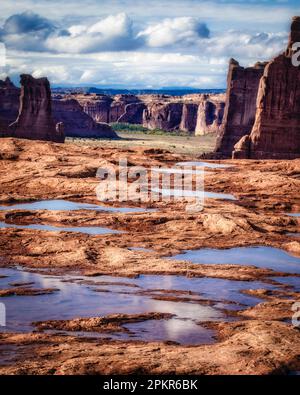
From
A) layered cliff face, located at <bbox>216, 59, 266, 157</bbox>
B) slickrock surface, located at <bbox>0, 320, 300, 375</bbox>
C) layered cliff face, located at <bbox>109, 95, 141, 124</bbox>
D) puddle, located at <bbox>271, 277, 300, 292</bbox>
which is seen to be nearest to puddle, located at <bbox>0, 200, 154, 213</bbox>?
puddle, located at <bbox>271, 277, 300, 292</bbox>

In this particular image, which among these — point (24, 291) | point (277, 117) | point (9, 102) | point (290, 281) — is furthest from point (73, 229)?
point (9, 102)

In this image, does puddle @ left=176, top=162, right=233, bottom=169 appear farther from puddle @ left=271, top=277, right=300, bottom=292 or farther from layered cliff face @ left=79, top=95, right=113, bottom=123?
layered cliff face @ left=79, top=95, right=113, bottom=123

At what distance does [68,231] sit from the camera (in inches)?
888

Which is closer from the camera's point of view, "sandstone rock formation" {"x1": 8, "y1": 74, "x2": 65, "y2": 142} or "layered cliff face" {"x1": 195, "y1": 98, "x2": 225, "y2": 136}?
"sandstone rock formation" {"x1": 8, "y1": 74, "x2": 65, "y2": 142}

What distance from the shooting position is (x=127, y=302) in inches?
586

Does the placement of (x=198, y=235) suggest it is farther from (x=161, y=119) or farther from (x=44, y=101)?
(x=161, y=119)

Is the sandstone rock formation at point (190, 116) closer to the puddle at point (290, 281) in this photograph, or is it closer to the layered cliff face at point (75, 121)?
the layered cliff face at point (75, 121)

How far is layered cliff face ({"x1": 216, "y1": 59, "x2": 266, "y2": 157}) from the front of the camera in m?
60.2

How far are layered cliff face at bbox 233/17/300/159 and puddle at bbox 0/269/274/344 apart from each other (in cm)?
3293

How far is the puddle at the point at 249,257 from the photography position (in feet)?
63.7

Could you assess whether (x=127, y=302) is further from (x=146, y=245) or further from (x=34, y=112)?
(x=34, y=112)

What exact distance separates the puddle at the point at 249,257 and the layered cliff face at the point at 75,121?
8288cm

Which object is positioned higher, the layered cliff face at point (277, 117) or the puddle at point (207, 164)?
the layered cliff face at point (277, 117)

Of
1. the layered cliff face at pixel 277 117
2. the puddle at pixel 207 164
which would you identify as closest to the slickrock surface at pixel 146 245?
the puddle at pixel 207 164
